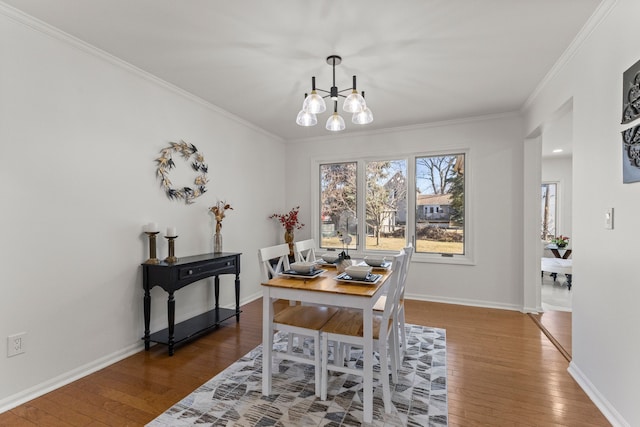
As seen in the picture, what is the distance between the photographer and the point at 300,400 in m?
2.10

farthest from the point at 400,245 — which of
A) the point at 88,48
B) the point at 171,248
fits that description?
the point at 88,48

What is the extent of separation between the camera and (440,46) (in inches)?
95.3

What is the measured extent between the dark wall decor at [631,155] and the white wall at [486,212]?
2.34 meters

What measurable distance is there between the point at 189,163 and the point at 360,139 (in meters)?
2.62

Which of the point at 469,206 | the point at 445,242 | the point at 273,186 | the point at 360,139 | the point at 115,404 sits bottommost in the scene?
the point at 115,404

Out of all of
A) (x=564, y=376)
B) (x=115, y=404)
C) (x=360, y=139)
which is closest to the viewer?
(x=115, y=404)

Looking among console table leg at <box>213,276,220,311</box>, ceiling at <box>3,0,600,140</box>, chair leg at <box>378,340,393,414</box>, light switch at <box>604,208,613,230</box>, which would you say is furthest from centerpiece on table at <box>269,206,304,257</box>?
light switch at <box>604,208,613,230</box>

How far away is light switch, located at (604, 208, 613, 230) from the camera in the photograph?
6.29 ft

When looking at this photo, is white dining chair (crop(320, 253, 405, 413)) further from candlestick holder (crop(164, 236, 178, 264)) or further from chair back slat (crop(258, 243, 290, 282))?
candlestick holder (crop(164, 236, 178, 264))

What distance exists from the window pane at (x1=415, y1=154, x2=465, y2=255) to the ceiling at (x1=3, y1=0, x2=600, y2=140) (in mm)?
1178

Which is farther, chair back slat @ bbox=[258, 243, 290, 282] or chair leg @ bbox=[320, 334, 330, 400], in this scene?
chair back slat @ bbox=[258, 243, 290, 282]

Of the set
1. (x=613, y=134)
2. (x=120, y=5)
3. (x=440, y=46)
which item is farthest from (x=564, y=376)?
(x=120, y=5)

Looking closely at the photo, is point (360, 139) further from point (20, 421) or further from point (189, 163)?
point (20, 421)

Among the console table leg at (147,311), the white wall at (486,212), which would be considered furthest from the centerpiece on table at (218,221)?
the white wall at (486,212)
